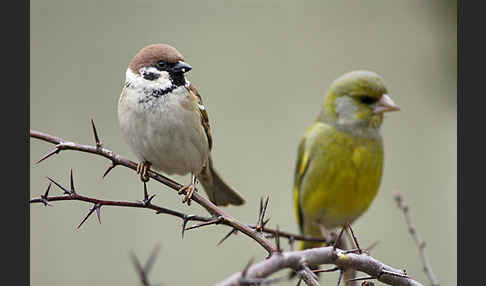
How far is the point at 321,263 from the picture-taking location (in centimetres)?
104

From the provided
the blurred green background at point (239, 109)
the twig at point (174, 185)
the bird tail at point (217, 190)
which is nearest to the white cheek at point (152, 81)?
the bird tail at point (217, 190)

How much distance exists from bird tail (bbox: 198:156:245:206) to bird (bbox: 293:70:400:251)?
0.79m

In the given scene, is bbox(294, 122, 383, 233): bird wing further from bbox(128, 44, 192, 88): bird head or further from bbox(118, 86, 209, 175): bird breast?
bbox(128, 44, 192, 88): bird head

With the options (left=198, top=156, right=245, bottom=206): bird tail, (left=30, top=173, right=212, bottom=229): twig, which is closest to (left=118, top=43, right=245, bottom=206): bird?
(left=198, top=156, right=245, bottom=206): bird tail

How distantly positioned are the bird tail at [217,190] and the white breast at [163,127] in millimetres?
301

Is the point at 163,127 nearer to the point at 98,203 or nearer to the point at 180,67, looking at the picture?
the point at 180,67

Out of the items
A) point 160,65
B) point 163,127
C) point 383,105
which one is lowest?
point 163,127

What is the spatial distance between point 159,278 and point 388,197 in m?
2.14

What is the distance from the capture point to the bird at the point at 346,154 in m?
3.26

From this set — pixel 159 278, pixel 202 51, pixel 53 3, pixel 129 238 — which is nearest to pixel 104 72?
pixel 53 3

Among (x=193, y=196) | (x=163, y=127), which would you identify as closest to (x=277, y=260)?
(x=193, y=196)

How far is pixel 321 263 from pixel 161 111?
1.40m

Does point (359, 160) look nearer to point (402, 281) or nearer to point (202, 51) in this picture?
point (202, 51)

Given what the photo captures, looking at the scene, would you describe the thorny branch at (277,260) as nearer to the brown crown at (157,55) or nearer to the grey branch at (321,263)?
the grey branch at (321,263)
